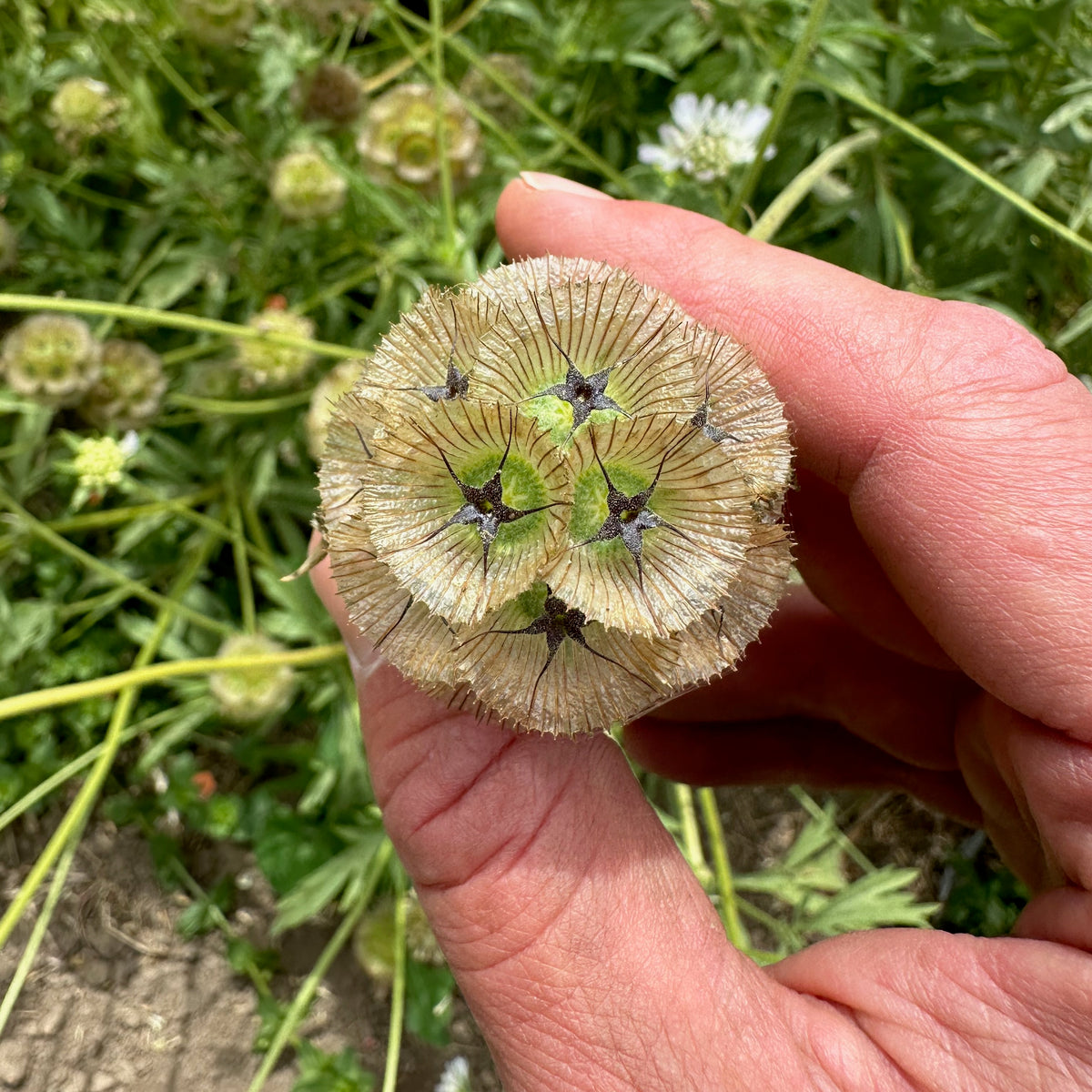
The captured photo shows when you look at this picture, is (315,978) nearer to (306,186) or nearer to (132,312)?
(132,312)

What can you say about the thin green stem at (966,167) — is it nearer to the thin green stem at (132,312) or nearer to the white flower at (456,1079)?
the thin green stem at (132,312)

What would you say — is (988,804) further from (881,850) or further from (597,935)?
(881,850)

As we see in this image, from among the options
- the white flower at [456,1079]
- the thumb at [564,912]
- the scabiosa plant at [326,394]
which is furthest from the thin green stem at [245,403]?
the white flower at [456,1079]

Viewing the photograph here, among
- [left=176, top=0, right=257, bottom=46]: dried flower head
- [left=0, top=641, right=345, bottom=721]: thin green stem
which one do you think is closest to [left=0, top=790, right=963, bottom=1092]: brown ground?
[left=0, top=641, right=345, bottom=721]: thin green stem

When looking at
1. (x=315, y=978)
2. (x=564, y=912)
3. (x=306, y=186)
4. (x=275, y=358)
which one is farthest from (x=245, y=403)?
(x=564, y=912)

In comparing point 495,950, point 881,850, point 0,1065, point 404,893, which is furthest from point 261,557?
point 881,850
